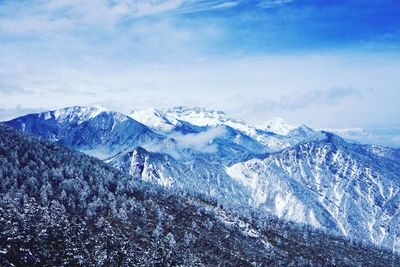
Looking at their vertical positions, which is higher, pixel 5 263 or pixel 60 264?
pixel 5 263

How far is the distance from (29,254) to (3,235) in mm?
16009

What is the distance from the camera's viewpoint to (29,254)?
18825 cm

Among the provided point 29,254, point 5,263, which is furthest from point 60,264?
point 5,263

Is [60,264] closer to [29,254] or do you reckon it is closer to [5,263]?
[29,254]

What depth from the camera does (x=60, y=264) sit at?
193375mm

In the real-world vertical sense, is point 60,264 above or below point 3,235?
below

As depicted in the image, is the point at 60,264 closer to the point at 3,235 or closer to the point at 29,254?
the point at 29,254

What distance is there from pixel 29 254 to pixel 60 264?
1371cm

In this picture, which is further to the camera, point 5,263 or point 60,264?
point 60,264

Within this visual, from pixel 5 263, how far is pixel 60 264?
26.8 m

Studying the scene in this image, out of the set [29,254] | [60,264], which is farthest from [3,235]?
[60,264]

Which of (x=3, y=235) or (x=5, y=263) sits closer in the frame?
(x=5, y=263)

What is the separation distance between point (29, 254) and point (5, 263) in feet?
55.1

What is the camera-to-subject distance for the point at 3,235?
19400 cm
